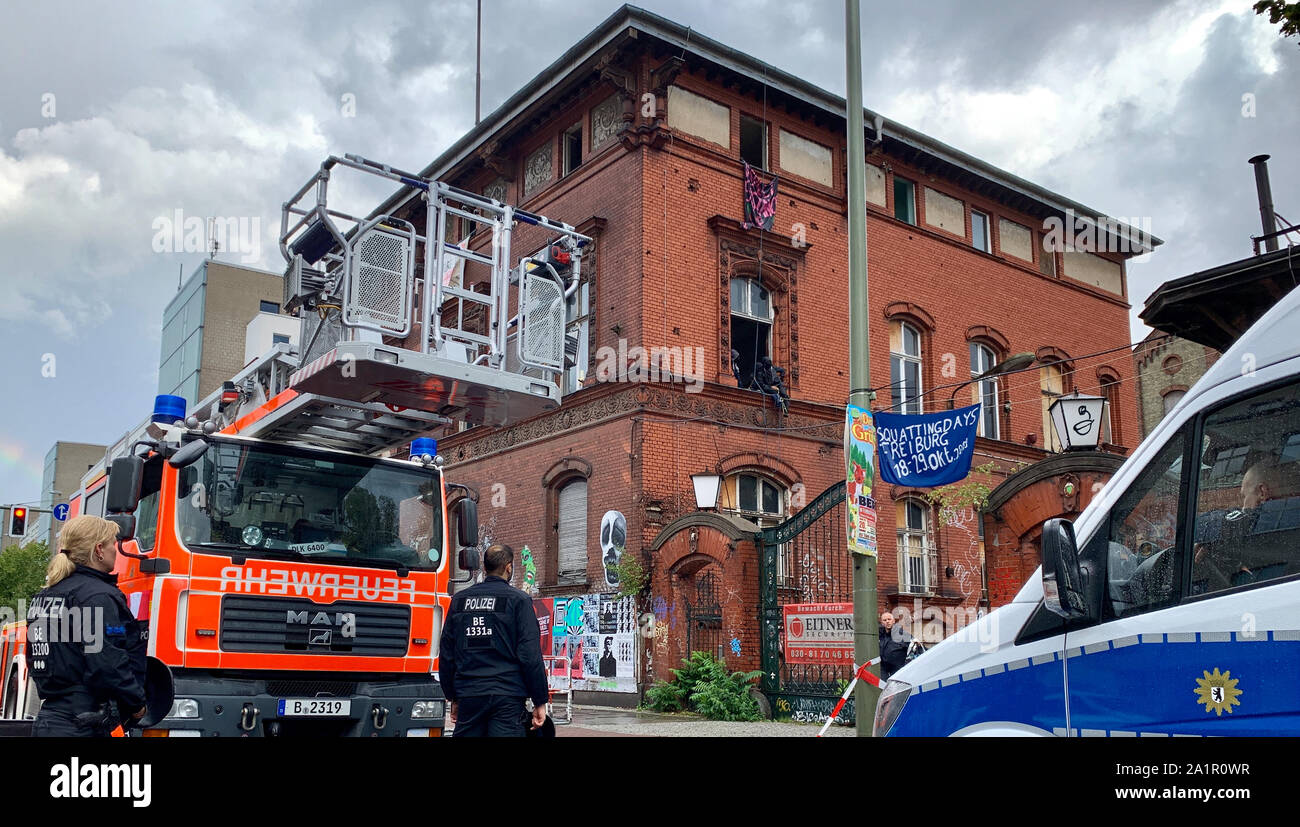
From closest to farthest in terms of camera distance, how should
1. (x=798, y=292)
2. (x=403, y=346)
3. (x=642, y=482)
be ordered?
(x=403, y=346)
(x=642, y=482)
(x=798, y=292)

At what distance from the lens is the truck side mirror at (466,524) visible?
30.6 ft

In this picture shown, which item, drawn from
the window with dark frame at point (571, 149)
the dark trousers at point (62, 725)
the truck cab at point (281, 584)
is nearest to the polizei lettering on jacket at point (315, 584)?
the truck cab at point (281, 584)

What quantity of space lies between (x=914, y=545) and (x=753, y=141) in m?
9.29

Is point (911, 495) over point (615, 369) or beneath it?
beneath

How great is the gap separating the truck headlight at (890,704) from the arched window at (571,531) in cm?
1600

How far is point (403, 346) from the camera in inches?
379

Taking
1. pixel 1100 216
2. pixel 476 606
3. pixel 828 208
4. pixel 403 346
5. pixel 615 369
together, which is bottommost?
pixel 476 606

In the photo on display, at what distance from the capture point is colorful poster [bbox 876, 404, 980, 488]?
391 inches

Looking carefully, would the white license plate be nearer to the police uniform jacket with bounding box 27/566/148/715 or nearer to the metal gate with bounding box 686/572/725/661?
the police uniform jacket with bounding box 27/566/148/715

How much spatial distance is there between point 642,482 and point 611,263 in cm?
447

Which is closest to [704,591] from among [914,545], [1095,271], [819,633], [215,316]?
[819,633]

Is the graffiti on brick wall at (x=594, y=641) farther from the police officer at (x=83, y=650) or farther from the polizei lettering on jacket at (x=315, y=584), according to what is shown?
the police officer at (x=83, y=650)

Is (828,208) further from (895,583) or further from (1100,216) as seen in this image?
(1100,216)
